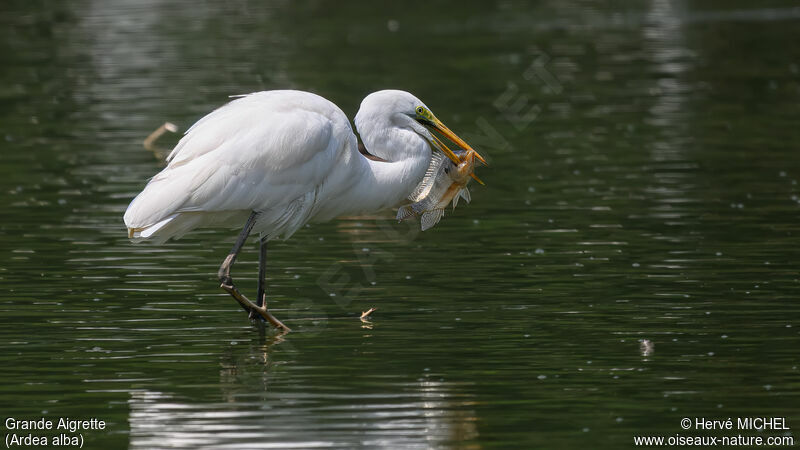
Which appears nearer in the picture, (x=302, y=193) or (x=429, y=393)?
(x=429, y=393)

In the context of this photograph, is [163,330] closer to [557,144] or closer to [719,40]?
[557,144]

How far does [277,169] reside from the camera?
12047 millimetres

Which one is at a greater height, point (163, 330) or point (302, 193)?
point (302, 193)

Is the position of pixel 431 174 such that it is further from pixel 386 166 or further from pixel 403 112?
pixel 403 112

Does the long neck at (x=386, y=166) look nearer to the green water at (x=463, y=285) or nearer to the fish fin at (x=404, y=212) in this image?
the fish fin at (x=404, y=212)

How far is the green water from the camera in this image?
9.70 meters

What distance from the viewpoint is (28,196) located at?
18.5 m

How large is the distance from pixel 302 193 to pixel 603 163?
28.5 ft

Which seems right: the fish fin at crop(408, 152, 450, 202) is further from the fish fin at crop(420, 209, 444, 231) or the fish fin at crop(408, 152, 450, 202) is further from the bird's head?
the fish fin at crop(420, 209, 444, 231)

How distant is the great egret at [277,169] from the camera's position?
11914mm

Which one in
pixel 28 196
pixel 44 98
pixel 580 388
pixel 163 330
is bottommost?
pixel 580 388

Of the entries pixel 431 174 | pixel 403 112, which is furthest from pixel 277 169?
pixel 431 174

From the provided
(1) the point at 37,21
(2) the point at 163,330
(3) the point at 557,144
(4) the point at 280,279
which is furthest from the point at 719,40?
(2) the point at 163,330

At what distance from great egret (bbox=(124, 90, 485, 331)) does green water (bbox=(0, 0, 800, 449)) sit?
87 centimetres
